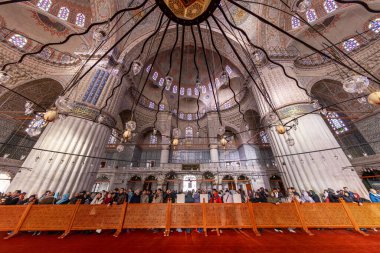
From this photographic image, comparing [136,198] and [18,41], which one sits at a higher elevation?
[18,41]

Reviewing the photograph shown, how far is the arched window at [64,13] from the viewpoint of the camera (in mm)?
10898

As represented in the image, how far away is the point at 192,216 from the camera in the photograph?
15.0ft

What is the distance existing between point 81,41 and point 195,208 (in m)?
14.4

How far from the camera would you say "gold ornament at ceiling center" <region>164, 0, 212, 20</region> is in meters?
2.05

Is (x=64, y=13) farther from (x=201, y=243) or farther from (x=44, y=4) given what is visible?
(x=201, y=243)

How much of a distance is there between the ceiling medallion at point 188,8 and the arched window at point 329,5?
12860 millimetres

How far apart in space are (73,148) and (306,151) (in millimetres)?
11084

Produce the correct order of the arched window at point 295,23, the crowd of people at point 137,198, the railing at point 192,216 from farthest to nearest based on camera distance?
the arched window at point 295,23
the crowd of people at point 137,198
the railing at point 192,216

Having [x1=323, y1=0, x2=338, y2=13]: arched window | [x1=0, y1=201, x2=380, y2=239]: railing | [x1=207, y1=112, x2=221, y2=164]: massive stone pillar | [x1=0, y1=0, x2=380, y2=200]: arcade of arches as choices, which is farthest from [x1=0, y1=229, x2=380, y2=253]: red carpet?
[x1=323, y1=0, x2=338, y2=13]: arched window

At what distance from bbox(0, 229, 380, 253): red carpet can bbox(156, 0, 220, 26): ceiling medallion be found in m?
4.21

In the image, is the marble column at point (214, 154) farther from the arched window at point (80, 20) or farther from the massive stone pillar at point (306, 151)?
the arched window at point (80, 20)

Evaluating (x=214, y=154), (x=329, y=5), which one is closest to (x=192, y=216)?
(x=214, y=154)

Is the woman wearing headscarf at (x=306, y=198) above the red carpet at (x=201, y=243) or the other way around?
above

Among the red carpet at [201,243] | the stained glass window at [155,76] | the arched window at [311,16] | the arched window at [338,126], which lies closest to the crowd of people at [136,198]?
the red carpet at [201,243]
